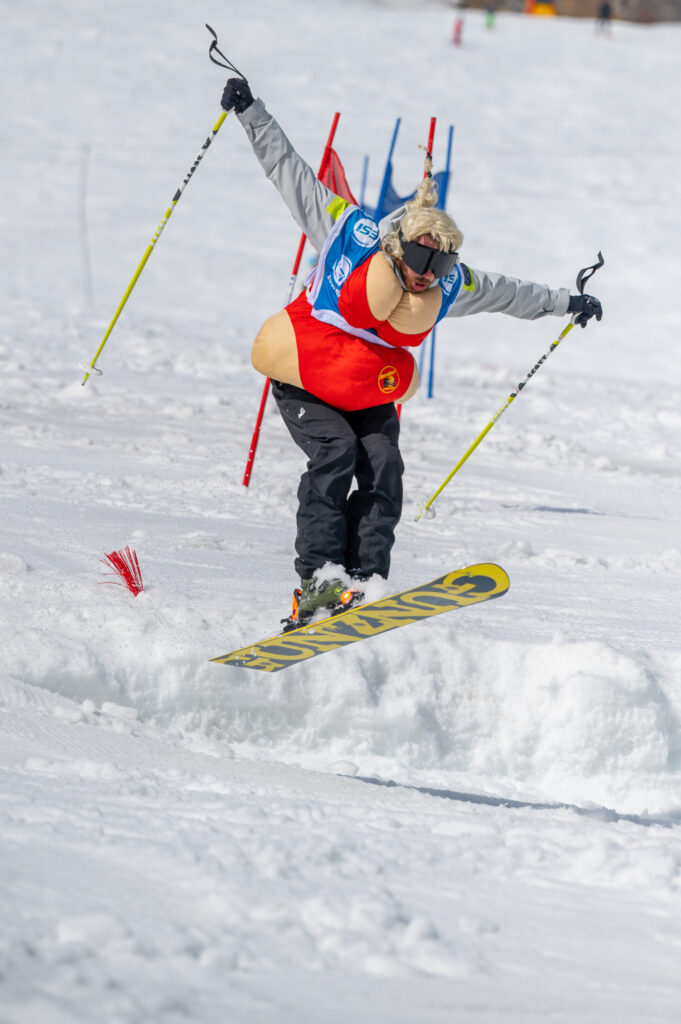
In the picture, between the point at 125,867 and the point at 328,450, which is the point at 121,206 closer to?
the point at 328,450

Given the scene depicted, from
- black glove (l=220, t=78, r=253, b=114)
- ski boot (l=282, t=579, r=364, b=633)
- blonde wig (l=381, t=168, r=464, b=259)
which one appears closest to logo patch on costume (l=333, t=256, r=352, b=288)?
blonde wig (l=381, t=168, r=464, b=259)

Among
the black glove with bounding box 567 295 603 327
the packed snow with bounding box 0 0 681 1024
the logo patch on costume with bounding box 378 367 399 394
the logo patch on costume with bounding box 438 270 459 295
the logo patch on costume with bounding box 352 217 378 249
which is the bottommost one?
the packed snow with bounding box 0 0 681 1024

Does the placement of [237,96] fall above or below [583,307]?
above

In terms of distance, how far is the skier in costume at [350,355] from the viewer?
379 cm

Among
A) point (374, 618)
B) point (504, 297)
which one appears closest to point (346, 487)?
point (374, 618)

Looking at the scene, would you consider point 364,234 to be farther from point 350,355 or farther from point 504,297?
point 504,297

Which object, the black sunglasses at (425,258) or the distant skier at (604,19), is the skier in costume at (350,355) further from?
the distant skier at (604,19)

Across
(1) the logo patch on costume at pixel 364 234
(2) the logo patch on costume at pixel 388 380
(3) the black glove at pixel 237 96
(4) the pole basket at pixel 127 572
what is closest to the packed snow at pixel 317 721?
(4) the pole basket at pixel 127 572

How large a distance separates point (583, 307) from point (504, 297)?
1.64ft

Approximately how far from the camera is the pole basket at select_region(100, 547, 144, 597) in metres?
4.16

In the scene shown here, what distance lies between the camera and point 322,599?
382 centimetres

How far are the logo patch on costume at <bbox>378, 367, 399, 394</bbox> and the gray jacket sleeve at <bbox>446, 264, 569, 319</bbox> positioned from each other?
38 cm

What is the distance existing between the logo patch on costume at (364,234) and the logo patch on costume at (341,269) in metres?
0.08

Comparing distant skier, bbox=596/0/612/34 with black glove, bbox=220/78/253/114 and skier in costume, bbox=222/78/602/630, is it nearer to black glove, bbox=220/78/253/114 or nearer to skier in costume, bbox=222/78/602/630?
black glove, bbox=220/78/253/114
